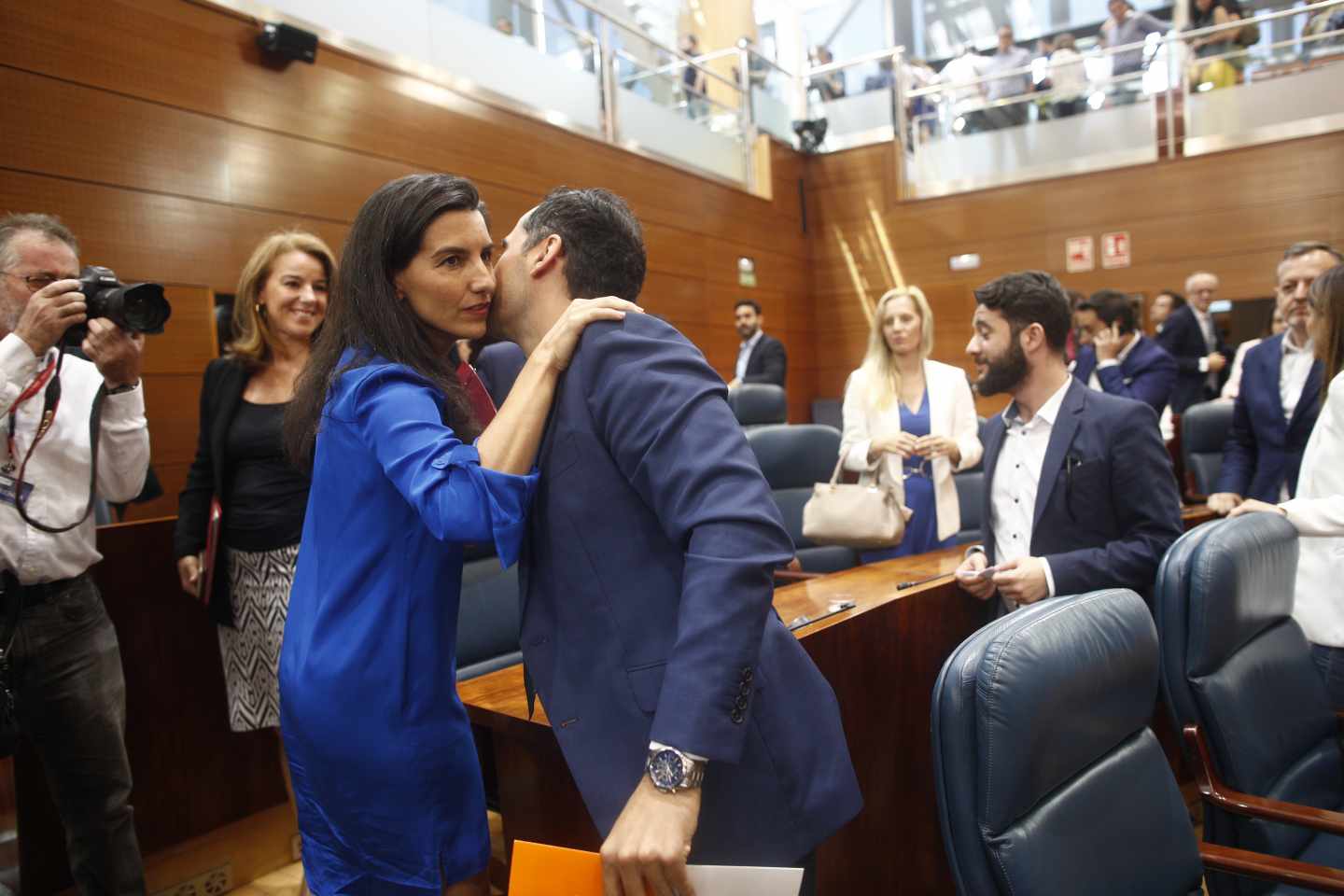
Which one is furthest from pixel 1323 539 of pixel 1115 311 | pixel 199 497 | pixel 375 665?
pixel 1115 311

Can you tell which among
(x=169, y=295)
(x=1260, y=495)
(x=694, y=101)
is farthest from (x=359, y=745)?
(x=694, y=101)

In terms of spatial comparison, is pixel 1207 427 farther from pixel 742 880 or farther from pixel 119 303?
pixel 119 303

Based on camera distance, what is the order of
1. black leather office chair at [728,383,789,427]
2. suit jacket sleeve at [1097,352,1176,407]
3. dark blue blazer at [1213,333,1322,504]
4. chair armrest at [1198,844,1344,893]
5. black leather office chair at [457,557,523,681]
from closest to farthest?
chair armrest at [1198,844,1344,893] → black leather office chair at [457,557,523,681] → dark blue blazer at [1213,333,1322,504] → black leather office chair at [728,383,789,427] → suit jacket sleeve at [1097,352,1176,407]

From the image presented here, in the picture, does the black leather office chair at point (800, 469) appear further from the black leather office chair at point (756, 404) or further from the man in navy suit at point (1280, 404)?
the man in navy suit at point (1280, 404)

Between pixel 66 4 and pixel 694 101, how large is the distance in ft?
15.6

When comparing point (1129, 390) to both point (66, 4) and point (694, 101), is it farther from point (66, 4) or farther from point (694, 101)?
point (66, 4)

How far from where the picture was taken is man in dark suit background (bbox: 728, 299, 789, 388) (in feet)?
21.3

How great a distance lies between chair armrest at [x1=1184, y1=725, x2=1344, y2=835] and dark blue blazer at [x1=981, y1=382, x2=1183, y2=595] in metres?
0.42

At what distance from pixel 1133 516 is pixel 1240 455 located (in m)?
1.31

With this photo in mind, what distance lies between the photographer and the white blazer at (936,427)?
117 inches

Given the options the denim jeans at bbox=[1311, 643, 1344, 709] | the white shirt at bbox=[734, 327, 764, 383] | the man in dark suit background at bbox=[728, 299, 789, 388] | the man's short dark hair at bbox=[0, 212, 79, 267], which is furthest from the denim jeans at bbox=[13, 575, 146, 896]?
the white shirt at bbox=[734, 327, 764, 383]

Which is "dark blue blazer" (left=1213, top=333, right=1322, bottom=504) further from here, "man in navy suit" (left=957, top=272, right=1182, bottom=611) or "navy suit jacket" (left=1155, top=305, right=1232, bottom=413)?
"navy suit jacket" (left=1155, top=305, right=1232, bottom=413)

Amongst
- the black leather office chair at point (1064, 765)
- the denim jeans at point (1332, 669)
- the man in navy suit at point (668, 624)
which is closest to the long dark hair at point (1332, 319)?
the denim jeans at point (1332, 669)

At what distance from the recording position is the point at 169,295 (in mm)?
3580
